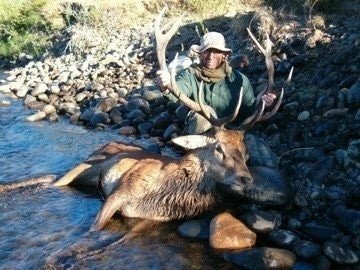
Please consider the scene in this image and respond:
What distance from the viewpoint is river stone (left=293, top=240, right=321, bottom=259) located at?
4941 mm

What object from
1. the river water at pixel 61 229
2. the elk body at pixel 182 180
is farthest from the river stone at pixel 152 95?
the elk body at pixel 182 180

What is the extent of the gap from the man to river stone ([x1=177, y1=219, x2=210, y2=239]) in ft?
5.42

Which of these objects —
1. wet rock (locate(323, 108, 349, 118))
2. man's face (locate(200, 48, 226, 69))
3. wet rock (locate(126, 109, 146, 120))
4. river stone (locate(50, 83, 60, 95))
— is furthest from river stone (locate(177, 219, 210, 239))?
river stone (locate(50, 83, 60, 95))

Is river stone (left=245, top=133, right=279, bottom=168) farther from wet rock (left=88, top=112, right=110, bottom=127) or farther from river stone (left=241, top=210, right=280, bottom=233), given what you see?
wet rock (left=88, top=112, right=110, bottom=127)

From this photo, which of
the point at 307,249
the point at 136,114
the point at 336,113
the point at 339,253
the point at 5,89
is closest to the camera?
the point at 339,253

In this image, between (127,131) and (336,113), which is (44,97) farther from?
(336,113)

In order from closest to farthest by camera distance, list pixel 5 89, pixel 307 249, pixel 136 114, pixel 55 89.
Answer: pixel 307 249 < pixel 136 114 < pixel 55 89 < pixel 5 89

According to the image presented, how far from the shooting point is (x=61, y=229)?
5781 millimetres

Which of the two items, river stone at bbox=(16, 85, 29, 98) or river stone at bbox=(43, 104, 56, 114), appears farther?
river stone at bbox=(16, 85, 29, 98)

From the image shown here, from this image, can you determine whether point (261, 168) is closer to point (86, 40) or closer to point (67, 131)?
point (67, 131)

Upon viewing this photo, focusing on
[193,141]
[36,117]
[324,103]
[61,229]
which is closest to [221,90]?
[193,141]

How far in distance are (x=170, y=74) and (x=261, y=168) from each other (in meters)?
1.51

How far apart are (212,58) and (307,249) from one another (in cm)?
309

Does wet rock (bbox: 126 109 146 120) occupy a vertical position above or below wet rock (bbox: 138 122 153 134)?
above
